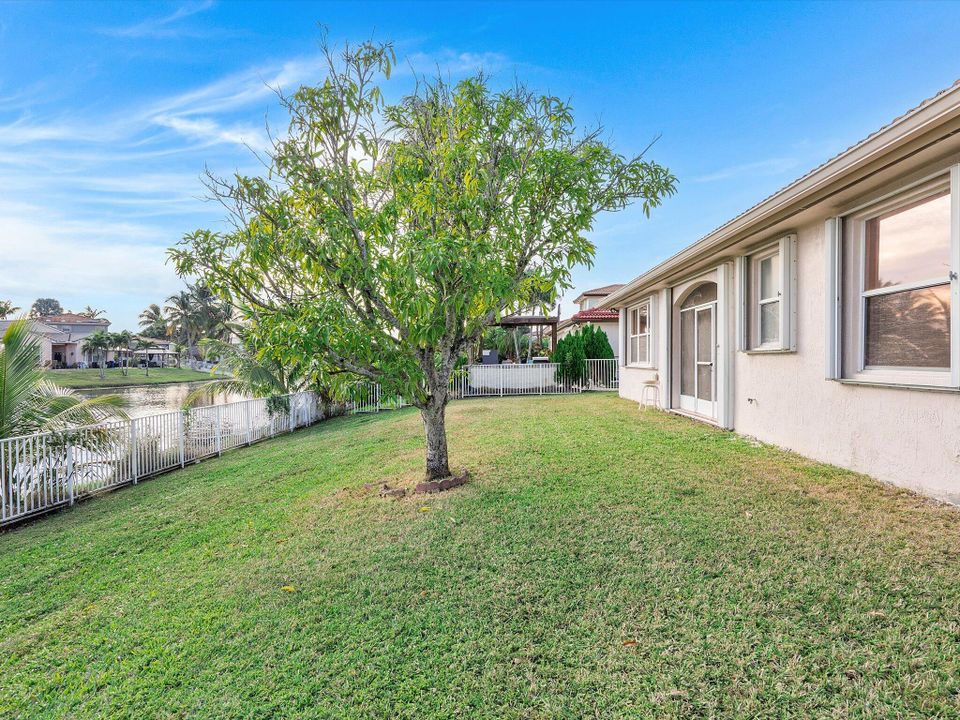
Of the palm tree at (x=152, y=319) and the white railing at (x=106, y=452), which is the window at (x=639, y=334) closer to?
the white railing at (x=106, y=452)

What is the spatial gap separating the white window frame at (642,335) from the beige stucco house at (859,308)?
3.73 metres

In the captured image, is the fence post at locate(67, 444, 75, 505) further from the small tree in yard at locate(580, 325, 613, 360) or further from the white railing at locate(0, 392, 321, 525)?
the small tree in yard at locate(580, 325, 613, 360)

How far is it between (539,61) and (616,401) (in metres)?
8.35

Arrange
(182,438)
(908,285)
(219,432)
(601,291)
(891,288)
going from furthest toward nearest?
(601,291), (219,432), (182,438), (891,288), (908,285)

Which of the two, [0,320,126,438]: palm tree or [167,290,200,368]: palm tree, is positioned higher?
[167,290,200,368]: palm tree

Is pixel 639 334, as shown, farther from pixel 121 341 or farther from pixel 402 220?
pixel 121 341

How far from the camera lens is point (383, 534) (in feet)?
13.2

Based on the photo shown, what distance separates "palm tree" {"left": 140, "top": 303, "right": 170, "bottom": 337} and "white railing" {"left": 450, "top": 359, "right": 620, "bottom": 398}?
67.0m

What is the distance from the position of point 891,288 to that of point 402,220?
4.95m

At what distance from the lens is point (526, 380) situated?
55.4ft

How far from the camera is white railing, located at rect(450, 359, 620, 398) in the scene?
1670 cm

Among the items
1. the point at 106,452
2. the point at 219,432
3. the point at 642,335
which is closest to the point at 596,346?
Answer: the point at 642,335

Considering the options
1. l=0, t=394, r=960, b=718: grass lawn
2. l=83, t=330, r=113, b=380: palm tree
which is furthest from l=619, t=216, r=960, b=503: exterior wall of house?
l=83, t=330, r=113, b=380: palm tree

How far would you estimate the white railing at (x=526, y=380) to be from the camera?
16.7 meters
